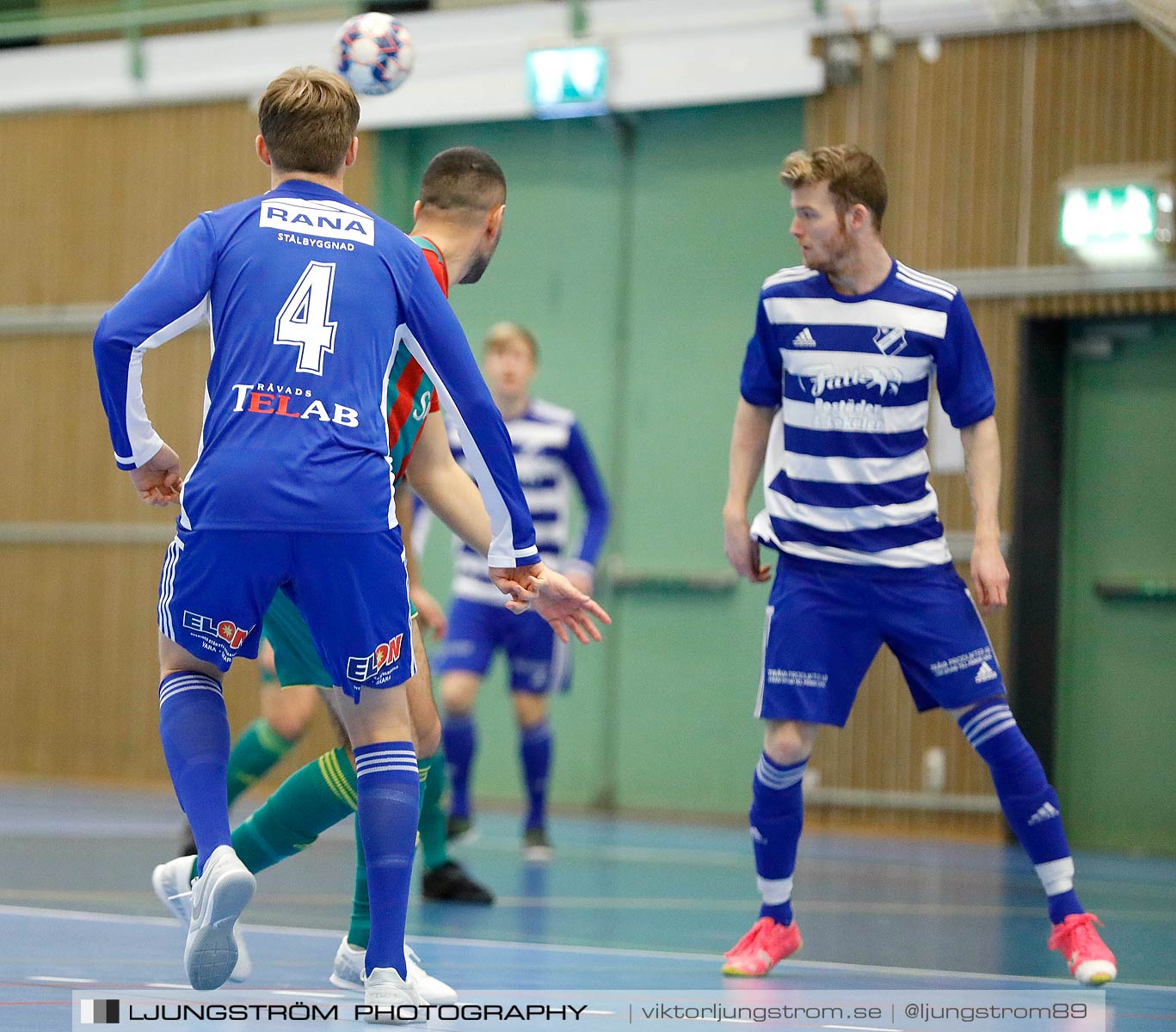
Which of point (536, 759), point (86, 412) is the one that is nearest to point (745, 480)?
point (536, 759)

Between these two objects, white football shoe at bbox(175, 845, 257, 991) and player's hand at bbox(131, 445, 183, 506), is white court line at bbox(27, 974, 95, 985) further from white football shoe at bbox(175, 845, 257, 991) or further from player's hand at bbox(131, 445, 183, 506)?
player's hand at bbox(131, 445, 183, 506)

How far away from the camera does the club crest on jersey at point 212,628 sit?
2941mm

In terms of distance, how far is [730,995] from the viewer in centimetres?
356

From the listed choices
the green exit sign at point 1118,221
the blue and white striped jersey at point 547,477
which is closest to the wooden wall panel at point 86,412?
the blue and white striped jersey at point 547,477

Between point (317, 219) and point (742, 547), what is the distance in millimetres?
1652

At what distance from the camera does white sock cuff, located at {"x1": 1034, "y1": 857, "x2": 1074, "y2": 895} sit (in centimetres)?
402

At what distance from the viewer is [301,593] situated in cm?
293

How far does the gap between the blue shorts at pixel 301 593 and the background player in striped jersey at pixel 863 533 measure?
4.48 feet

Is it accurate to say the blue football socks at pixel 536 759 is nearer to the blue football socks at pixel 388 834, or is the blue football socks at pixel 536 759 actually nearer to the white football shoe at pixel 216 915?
the blue football socks at pixel 388 834

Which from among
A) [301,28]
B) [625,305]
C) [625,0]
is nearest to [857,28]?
[625,0]

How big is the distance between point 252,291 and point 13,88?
30.9 ft

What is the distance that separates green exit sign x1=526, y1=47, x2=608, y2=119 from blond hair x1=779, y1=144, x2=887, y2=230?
550 cm

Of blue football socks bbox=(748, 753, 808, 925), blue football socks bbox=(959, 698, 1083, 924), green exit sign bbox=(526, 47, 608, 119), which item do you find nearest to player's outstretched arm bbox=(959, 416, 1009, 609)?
blue football socks bbox=(959, 698, 1083, 924)

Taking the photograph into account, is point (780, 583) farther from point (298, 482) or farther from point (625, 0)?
point (625, 0)
